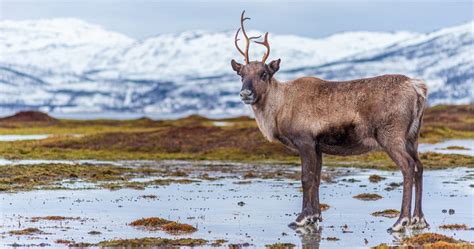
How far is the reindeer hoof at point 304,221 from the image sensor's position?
67.3ft

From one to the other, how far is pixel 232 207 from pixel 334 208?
2.72m

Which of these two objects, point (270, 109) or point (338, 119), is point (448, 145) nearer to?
point (270, 109)

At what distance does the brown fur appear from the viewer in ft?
67.7

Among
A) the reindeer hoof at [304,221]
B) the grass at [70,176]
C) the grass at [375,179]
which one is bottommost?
the grass at [70,176]

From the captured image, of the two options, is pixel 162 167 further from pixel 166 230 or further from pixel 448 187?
pixel 166 230

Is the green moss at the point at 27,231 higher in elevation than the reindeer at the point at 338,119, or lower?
lower

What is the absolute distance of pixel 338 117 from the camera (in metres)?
21.1

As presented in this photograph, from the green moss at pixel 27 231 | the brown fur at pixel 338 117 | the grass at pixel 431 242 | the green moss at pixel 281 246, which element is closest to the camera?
the grass at pixel 431 242

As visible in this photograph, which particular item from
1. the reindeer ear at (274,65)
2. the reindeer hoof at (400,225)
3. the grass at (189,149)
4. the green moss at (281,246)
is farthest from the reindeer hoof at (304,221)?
the grass at (189,149)

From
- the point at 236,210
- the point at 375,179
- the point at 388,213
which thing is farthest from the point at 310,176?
the point at 375,179

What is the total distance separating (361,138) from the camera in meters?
20.8

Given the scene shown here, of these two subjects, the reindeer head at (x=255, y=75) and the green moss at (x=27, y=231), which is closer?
the green moss at (x=27, y=231)

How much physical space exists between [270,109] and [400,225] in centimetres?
437

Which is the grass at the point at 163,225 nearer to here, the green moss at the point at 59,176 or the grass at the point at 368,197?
the grass at the point at 368,197
